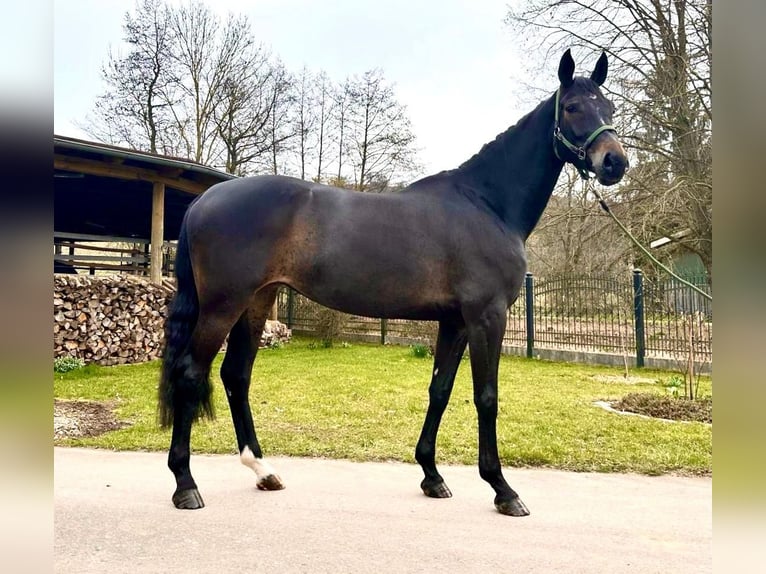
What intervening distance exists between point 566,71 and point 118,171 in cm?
854

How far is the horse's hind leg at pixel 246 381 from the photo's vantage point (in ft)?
9.66

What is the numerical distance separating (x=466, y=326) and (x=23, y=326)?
2.25 m

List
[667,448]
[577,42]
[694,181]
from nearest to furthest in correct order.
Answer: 1. [667,448]
2. [694,181]
3. [577,42]

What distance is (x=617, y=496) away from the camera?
2.89m

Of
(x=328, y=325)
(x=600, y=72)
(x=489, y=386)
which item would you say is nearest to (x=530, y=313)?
(x=328, y=325)

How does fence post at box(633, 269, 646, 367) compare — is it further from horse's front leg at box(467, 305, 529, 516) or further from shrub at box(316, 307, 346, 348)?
horse's front leg at box(467, 305, 529, 516)

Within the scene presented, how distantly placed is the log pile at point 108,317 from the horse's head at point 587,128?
703 centimetres

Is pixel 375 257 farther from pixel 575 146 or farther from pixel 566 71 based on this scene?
pixel 566 71

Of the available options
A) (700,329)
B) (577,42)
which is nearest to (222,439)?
(700,329)

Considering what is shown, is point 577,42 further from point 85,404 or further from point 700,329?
point 85,404

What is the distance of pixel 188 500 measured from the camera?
2.64 meters

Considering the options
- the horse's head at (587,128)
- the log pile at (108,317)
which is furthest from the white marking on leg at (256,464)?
the log pile at (108,317)

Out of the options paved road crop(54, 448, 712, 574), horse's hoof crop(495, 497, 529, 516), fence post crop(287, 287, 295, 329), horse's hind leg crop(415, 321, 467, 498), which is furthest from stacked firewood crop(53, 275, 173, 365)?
horse's hoof crop(495, 497, 529, 516)

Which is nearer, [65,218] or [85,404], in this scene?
[85,404]
